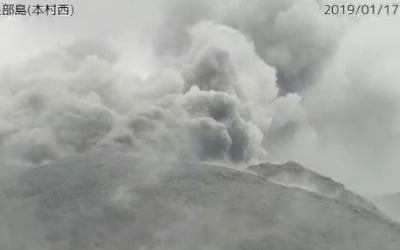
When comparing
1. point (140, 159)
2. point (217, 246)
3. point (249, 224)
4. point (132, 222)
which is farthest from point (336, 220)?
point (140, 159)

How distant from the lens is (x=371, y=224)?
71750 mm

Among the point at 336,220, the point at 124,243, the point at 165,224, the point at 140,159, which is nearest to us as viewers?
the point at 124,243

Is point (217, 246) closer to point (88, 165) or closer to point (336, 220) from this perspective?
point (336, 220)

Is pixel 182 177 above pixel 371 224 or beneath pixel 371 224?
above

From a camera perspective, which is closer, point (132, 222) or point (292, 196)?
point (132, 222)

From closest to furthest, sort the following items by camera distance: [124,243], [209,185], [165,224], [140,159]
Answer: [124,243] < [165,224] < [209,185] < [140,159]

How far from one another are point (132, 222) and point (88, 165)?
17.2 metres

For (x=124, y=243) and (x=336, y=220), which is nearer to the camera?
(x=124, y=243)

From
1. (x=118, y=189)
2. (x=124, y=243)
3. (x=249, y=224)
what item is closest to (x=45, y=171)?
(x=118, y=189)

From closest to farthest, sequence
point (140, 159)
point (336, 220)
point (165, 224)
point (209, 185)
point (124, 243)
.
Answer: point (124, 243) → point (165, 224) → point (336, 220) → point (209, 185) → point (140, 159)

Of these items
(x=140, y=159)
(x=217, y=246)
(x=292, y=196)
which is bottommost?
(x=217, y=246)

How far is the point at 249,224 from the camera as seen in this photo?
66.3 metres

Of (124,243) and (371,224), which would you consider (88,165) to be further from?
(371,224)

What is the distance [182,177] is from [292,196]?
1423 centimetres
